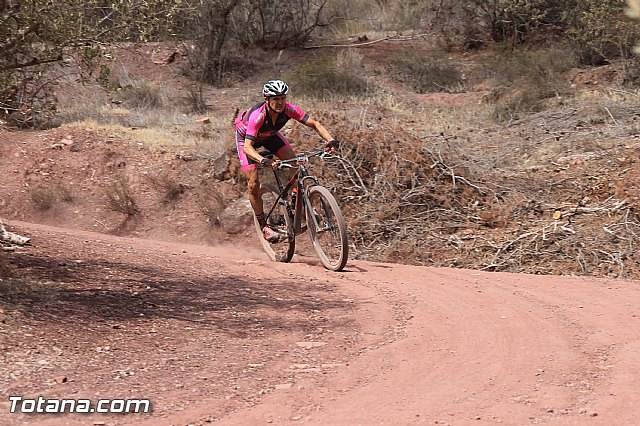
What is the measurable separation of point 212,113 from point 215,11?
5015 millimetres

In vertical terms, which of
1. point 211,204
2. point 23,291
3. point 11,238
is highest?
point 23,291

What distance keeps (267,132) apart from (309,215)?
41.0 inches

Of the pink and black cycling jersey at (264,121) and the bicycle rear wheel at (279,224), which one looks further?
the bicycle rear wheel at (279,224)

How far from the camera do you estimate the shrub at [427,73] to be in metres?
22.0

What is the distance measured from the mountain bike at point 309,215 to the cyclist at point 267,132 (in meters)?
0.15

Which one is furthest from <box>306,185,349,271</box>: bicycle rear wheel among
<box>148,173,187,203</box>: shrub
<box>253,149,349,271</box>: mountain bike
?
<box>148,173,187,203</box>: shrub

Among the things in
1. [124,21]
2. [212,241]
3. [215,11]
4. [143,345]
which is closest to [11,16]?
[124,21]

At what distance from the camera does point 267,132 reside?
951 cm

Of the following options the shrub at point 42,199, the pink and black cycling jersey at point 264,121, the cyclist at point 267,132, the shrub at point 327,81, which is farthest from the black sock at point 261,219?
the shrub at point 327,81

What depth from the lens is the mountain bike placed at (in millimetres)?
9000

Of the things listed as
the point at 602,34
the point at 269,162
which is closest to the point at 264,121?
the point at 269,162

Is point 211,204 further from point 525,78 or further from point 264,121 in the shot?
point 525,78

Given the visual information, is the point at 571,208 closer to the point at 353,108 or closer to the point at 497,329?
the point at 497,329

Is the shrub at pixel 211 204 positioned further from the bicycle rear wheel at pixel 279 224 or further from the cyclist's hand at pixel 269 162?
the cyclist's hand at pixel 269 162
